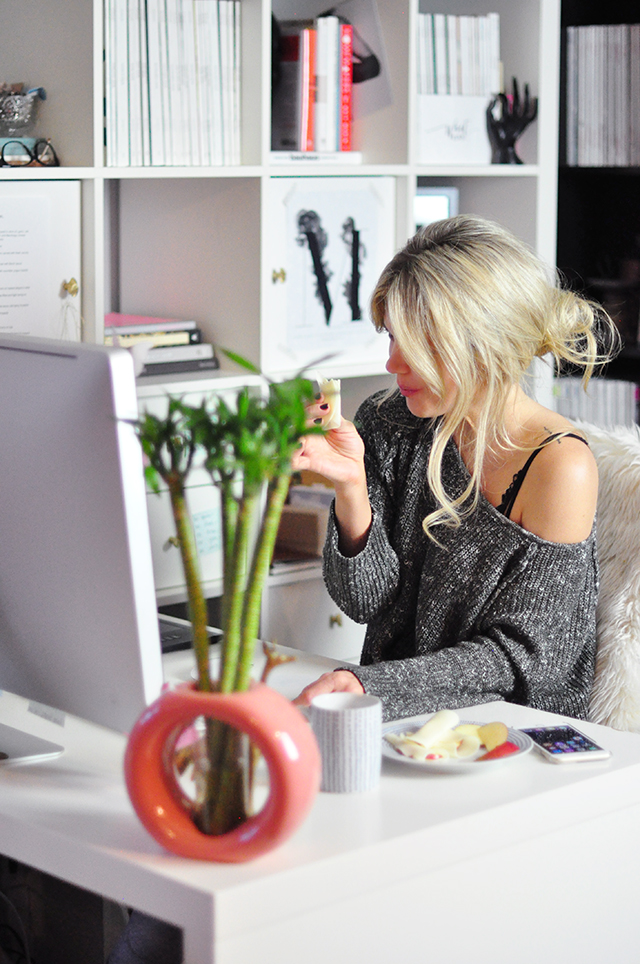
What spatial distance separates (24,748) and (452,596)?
2.13 feet

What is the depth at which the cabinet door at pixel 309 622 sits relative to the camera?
7.75ft

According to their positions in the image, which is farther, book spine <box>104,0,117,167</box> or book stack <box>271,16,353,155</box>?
book stack <box>271,16,353,155</box>

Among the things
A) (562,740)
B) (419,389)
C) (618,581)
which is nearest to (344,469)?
(419,389)

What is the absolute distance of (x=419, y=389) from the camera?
1.69 m

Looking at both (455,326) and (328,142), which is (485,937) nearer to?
(455,326)

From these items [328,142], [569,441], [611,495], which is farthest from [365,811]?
[328,142]

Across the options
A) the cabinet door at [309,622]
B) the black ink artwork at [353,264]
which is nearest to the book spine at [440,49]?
the black ink artwork at [353,264]

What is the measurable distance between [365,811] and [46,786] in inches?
12.6

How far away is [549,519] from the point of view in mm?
1633

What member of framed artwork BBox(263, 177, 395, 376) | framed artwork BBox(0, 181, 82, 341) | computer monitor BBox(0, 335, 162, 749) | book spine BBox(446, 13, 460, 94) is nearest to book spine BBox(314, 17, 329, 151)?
Answer: framed artwork BBox(263, 177, 395, 376)

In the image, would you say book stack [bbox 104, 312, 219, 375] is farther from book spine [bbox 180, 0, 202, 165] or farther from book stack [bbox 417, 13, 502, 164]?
book stack [bbox 417, 13, 502, 164]

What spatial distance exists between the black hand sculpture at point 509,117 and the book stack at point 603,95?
0.49 metres

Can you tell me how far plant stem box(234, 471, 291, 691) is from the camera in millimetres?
961

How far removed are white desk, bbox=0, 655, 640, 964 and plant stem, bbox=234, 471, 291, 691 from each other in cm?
17
